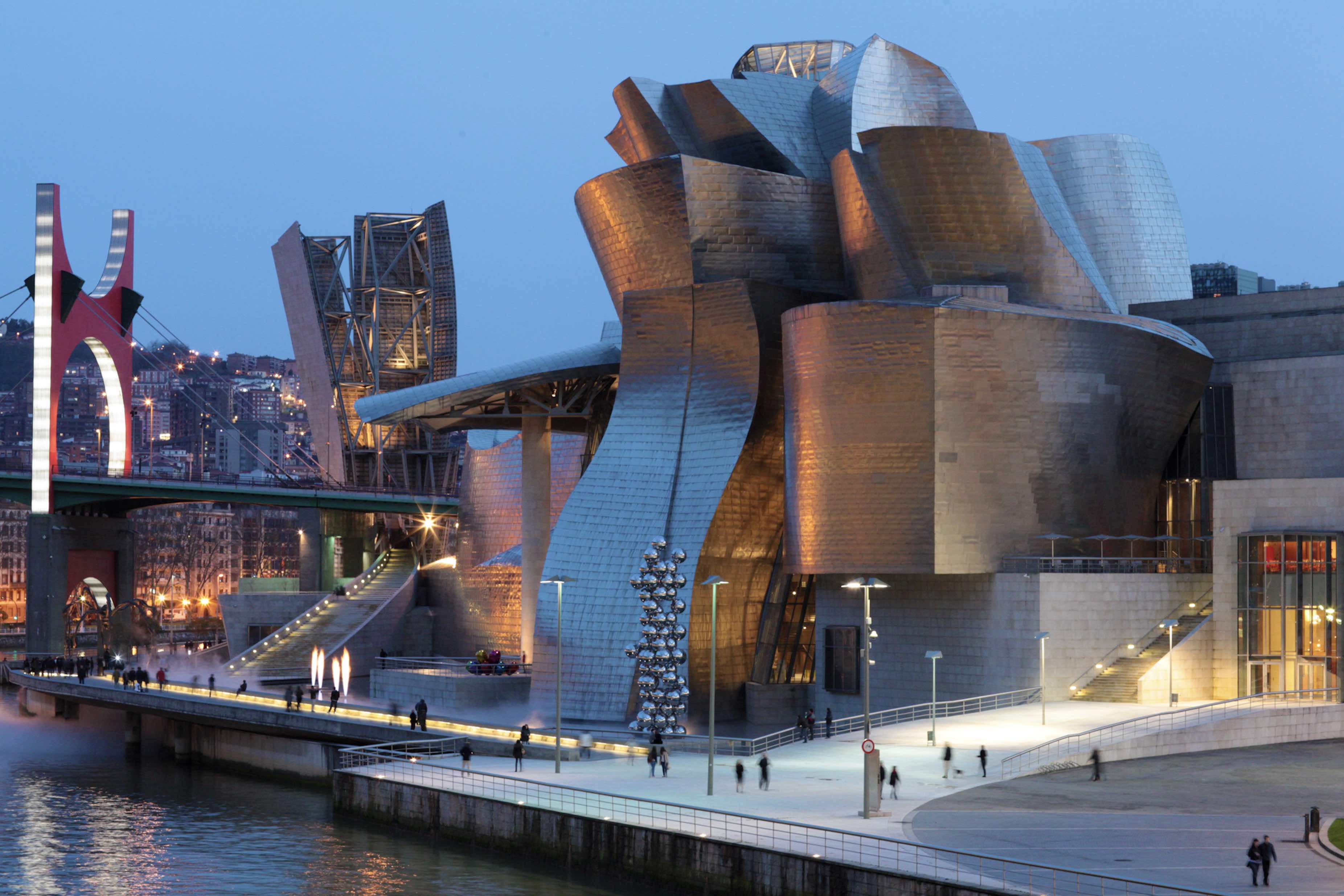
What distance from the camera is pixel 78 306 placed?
7488 centimetres

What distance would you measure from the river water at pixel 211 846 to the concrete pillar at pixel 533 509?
33.1ft

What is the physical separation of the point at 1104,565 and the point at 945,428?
5.78 meters

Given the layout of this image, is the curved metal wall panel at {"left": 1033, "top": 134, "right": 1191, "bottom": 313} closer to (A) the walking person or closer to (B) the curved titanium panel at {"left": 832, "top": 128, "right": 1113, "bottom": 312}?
(B) the curved titanium panel at {"left": 832, "top": 128, "right": 1113, "bottom": 312}

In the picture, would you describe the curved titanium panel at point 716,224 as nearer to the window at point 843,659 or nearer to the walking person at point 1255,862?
the window at point 843,659

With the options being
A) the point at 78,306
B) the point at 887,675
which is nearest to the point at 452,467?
the point at 78,306

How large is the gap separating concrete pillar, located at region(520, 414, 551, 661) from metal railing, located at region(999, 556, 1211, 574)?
50.6 feet

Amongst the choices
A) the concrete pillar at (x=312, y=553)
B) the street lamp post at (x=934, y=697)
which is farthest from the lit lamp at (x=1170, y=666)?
the concrete pillar at (x=312, y=553)

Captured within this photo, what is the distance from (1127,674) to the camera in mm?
39688

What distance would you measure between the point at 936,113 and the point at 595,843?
28059 mm

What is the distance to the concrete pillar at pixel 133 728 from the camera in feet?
165

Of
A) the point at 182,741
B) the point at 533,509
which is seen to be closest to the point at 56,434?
the point at 182,741

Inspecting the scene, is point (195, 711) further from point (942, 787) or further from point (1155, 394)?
point (1155, 394)

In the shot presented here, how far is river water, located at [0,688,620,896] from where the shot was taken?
89.4ft

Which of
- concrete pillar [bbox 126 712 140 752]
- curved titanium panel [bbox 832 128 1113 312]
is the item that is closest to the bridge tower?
concrete pillar [bbox 126 712 140 752]
